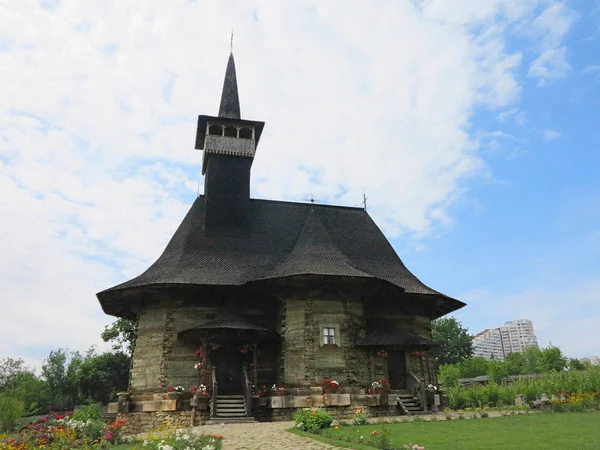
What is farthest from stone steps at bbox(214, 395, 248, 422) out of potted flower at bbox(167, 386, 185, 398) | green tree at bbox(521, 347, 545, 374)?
green tree at bbox(521, 347, 545, 374)

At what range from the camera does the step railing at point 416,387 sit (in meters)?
20.2

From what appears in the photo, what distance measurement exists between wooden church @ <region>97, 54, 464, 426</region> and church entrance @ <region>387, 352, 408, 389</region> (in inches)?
1.7

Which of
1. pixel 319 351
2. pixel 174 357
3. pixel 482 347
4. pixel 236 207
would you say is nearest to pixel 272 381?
pixel 319 351

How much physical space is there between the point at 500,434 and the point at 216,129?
2011 cm

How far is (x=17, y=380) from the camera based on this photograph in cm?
5359

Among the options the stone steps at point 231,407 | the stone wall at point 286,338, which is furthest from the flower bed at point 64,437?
the stone wall at point 286,338

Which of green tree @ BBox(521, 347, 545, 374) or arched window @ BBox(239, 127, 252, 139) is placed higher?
arched window @ BBox(239, 127, 252, 139)

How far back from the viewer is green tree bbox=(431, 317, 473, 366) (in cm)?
6606

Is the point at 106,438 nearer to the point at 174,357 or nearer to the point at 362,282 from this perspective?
the point at 174,357

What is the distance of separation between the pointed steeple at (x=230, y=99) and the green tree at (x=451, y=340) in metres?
46.1

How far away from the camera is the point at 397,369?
71.5 ft

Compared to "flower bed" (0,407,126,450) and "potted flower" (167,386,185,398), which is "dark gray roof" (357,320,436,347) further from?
"flower bed" (0,407,126,450)

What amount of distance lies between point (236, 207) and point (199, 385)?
914 centimetres

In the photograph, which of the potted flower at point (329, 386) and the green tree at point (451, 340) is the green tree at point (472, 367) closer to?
the green tree at point (451, 340)
